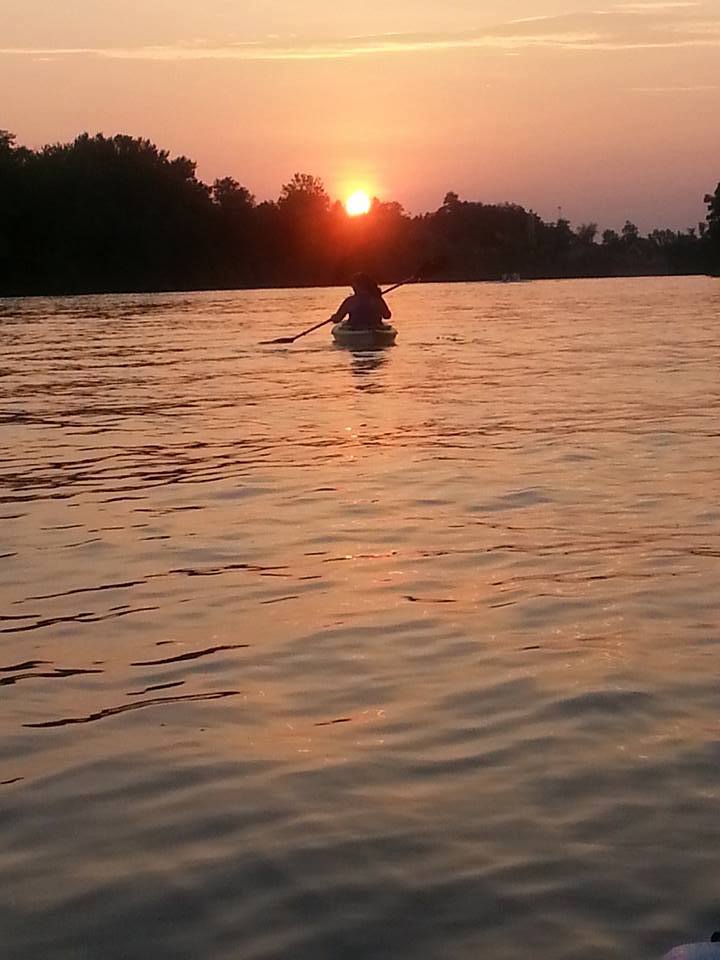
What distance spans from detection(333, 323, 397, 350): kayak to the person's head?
0.65 m

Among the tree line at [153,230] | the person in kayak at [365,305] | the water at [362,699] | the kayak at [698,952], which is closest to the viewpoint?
the kayak at [698,952]

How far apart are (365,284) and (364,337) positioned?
0.90 metres

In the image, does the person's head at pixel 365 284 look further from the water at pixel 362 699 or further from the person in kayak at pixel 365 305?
the water at pixel 362 699

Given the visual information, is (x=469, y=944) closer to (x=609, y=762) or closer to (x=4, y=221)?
(x=609, y=762)

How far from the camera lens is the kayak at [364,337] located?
1041 inches

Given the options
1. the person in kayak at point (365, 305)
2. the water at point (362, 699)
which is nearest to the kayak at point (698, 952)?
the water at point (362, 699)

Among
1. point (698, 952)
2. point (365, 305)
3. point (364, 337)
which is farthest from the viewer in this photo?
point (364, 337)

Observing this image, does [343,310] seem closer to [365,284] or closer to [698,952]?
[365,284]

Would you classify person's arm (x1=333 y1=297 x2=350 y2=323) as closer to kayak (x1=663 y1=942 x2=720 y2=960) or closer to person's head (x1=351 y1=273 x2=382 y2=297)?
person's head (x1=351 y1=273 x2=382 y2=297)

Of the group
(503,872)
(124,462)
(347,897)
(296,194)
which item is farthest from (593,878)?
(296,194)

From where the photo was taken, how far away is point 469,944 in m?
3.80

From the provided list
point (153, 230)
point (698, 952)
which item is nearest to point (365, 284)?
point (698, 952)

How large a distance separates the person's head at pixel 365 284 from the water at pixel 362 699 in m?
13.0

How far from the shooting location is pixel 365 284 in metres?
26.3
